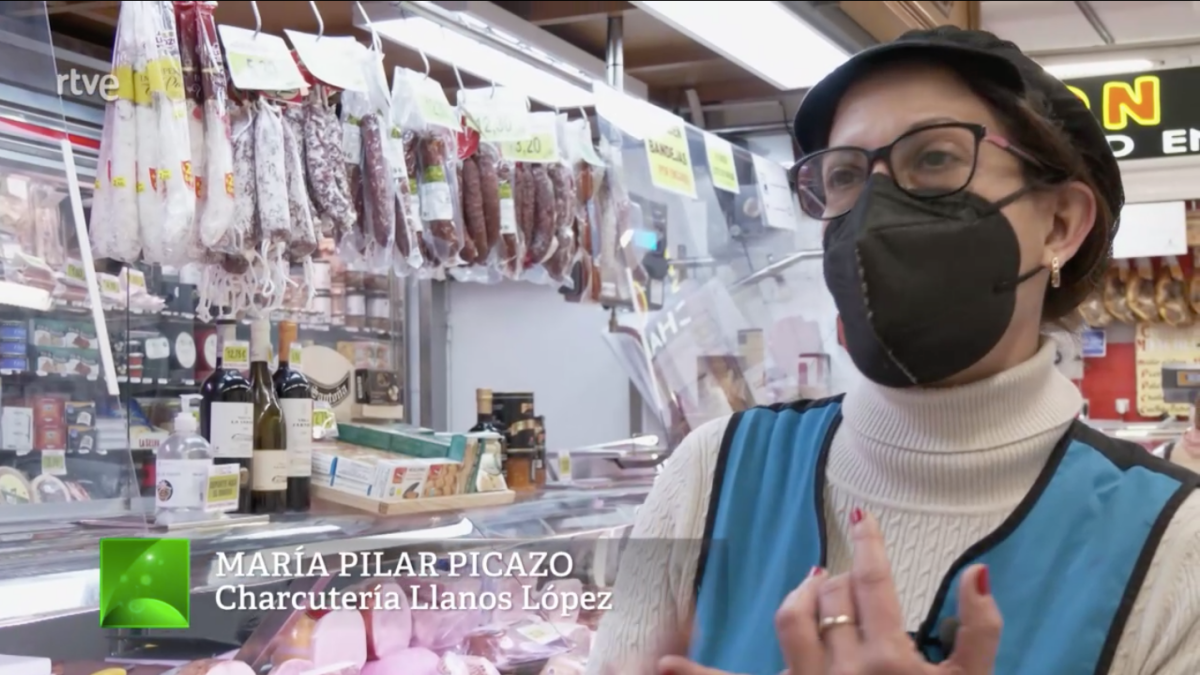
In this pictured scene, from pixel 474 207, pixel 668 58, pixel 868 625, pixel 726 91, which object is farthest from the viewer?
pixel 726 91

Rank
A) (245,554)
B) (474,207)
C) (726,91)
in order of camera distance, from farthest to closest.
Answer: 1. (726,91)
2. (474,207)
3. (245,554)

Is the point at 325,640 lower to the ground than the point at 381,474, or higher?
lower

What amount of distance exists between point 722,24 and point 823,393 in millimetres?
1212

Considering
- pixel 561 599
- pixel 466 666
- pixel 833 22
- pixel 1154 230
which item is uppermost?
pixel 833 22

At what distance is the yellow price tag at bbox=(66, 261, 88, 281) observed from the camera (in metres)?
1.73

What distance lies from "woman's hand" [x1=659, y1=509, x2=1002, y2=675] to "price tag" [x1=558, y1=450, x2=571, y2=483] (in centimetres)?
217

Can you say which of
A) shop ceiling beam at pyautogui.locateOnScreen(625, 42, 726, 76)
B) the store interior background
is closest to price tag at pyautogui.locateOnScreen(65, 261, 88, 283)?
the store interior background

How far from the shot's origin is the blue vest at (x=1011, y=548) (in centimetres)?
101

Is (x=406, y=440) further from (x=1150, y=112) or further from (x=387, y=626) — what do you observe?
(x=1150, y=112)

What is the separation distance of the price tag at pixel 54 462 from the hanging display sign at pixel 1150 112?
1852 mm

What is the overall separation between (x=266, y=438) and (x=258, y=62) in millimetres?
749

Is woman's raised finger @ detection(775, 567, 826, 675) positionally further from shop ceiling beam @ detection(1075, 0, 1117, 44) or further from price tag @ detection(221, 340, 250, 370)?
shop ceiling beam @ detection(1075, 0, 1117, 44)

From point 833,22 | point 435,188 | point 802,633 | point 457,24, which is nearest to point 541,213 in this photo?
point 435,188

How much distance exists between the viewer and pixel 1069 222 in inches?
46.6
